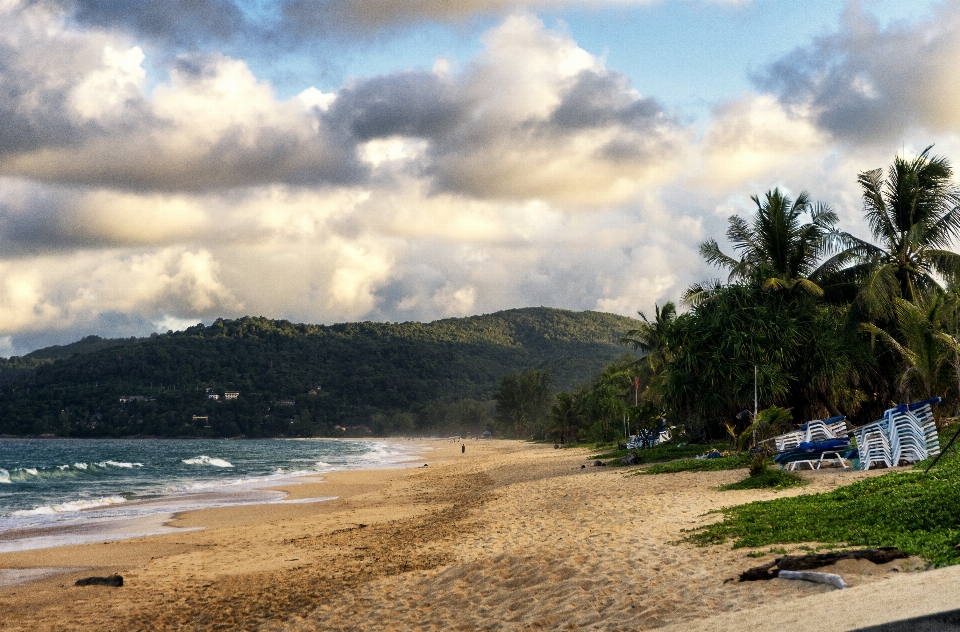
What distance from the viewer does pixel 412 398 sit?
15562cm

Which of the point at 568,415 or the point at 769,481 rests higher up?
the point at 769,481

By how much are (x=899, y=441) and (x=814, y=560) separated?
9308 millimetres

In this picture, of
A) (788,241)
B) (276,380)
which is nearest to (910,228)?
(788,241)

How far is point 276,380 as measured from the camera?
151625 millimetres

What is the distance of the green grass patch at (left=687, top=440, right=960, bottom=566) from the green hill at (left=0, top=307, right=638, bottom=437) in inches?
4739

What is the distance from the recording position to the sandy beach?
5.73m

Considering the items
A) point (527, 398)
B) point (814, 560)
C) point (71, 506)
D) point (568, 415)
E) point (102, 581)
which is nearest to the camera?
point (814, 560)

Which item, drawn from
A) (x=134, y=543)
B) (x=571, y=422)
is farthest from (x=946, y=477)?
(x=571, y=422)

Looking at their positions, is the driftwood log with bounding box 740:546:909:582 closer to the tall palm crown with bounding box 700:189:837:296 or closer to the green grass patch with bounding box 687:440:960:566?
the green grass patch with bounding box 687:440:960:566

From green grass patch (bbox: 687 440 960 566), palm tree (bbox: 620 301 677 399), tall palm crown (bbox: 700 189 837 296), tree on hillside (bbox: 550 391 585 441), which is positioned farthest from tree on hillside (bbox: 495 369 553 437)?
green grass patch (bbox: 687 440 960 566)

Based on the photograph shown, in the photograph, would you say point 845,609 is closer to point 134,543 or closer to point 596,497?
point 596,497

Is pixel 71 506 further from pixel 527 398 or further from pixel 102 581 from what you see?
pixel 527 398

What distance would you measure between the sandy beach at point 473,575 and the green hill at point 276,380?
117m

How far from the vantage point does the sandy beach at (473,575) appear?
226 inches
